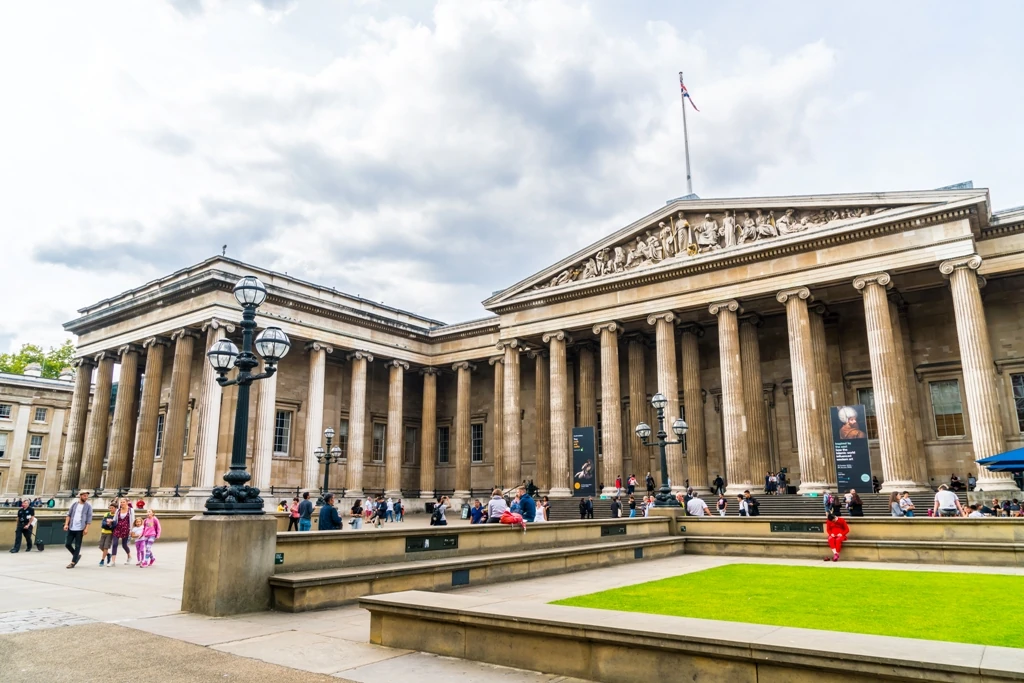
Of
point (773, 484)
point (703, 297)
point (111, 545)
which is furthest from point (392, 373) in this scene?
point (111, 545)

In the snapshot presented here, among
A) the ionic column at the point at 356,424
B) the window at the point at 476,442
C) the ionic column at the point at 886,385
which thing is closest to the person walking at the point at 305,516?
the ionic column at the point at 356,424

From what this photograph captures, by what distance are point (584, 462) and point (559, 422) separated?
11.2 feet

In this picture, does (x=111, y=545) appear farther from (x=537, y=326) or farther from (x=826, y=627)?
(x=537, y=326)

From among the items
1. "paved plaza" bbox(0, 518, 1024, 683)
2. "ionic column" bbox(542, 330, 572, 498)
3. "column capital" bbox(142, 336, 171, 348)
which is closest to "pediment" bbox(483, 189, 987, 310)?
"ionic column" bbox(542, 330, 572, 498)

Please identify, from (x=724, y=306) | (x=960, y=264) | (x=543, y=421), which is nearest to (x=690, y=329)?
(x=724, y=306)

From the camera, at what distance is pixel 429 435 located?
47062 millimetres

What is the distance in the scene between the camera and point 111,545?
60.3 ft

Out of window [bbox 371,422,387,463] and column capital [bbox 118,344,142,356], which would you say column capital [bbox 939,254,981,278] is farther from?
column capital [bbox 118,344,142,356]

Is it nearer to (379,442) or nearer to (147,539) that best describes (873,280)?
(147,539)

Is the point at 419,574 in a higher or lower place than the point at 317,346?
A: lower

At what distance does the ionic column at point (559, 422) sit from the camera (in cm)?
3709

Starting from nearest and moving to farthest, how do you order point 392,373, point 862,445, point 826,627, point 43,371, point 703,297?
point 826,627, point 862,445, point 703,297, point 392,373, point 43,371

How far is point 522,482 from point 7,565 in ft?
85.8

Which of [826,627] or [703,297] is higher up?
[703,297]
